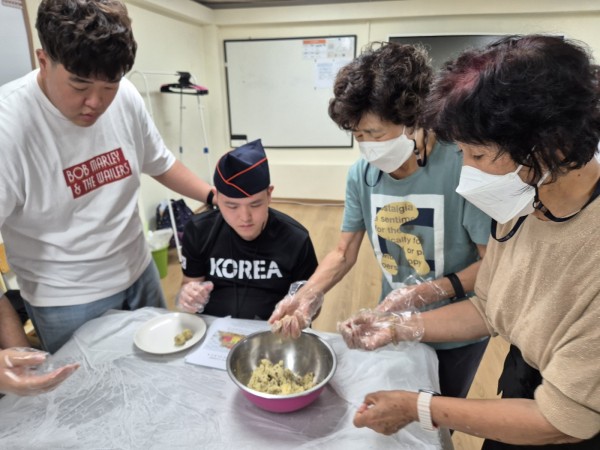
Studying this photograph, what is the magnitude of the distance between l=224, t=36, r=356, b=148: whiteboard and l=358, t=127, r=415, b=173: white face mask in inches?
142

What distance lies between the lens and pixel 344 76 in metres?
1.10

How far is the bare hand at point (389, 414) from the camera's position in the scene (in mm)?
847

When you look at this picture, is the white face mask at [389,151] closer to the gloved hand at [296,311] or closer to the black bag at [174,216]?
the gloved hand at [296,311]

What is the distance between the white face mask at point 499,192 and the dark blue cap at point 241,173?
0.70 meters

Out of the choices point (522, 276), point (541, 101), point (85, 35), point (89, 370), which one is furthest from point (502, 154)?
point (89, 370)

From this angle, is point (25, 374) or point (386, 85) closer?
point (25, 374)

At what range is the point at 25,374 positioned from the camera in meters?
0.92

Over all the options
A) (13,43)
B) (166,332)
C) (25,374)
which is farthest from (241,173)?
(13,43)

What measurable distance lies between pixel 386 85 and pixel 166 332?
1017mm

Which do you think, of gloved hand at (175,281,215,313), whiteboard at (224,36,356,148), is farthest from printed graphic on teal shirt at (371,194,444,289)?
whiteboard at (224,36,356,148)

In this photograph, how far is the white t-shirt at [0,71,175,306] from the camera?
44.0 inches

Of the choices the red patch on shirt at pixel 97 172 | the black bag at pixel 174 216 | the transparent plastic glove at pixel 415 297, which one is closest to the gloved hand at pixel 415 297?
the transparent plastic glove at pixel 415 297

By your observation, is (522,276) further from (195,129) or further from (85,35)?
(195,129)

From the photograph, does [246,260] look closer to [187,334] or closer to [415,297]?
[187,334]
